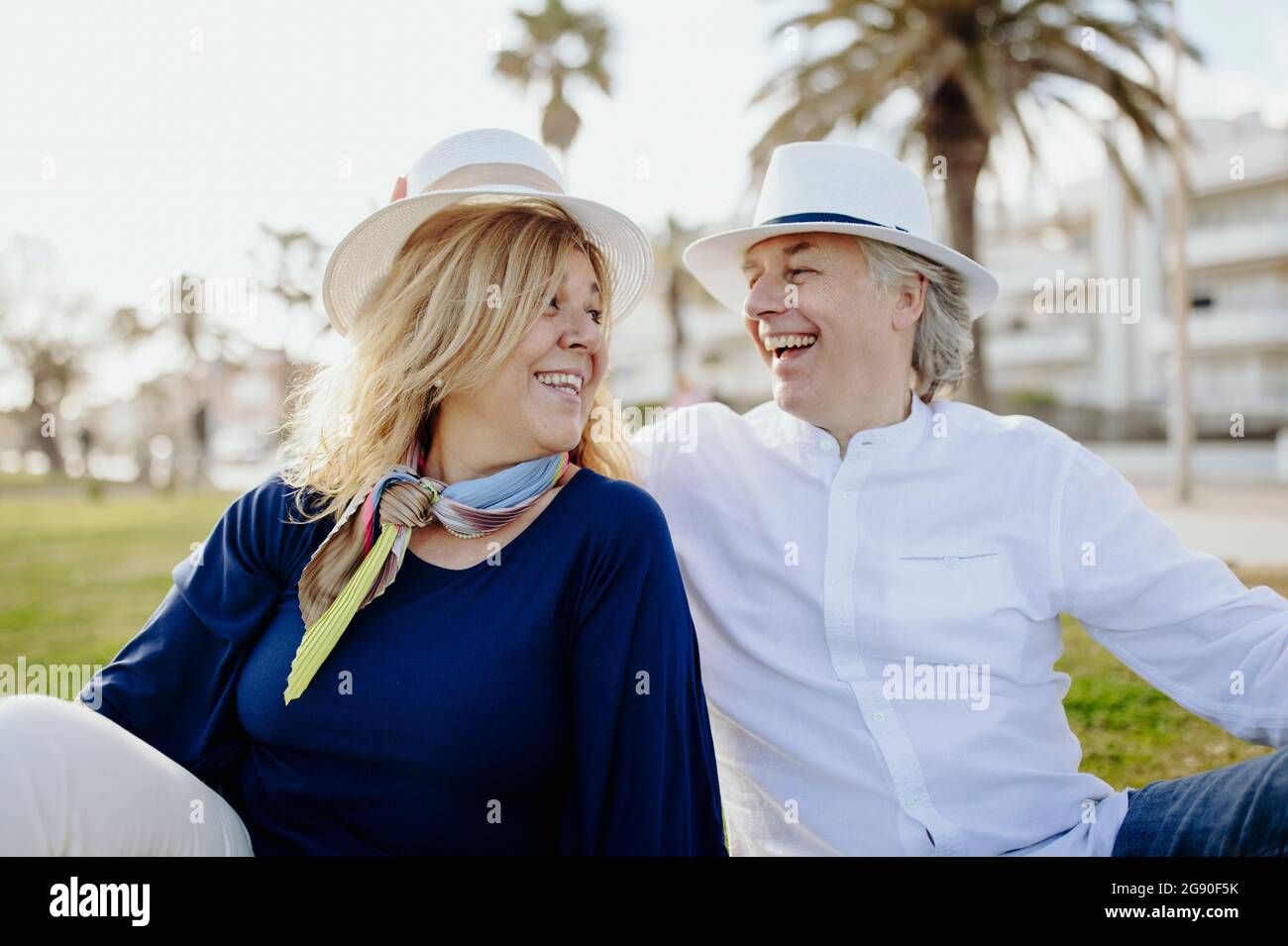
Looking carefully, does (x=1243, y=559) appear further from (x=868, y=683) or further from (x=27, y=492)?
(x=27, y=492)

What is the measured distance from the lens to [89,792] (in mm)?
2061

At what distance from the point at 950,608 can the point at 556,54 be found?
68.8 ft

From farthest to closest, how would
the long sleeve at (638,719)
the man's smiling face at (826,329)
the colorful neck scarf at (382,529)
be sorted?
1. the man's smiling face at (826,329)
2. the colorful neck scarf at (382,529)
3. the long sleeve at (638,719)

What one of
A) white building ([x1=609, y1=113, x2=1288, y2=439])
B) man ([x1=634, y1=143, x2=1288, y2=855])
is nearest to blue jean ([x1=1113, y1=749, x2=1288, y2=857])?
man ([x1=634, y1=143, x2=1288, y2=855])

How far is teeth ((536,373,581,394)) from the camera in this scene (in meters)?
2.51

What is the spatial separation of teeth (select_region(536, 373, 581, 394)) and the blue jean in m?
1.63

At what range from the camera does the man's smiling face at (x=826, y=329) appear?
9.58ft

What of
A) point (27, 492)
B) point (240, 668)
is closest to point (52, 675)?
point (240, 668)

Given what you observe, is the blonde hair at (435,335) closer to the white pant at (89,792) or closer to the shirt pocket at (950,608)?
the white pant at (89,792)

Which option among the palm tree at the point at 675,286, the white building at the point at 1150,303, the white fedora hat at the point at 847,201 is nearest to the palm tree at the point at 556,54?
the white building at the point at 1150,303

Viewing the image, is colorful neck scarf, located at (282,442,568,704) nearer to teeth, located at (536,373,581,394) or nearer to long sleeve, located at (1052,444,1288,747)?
teeth, located at (536,373,581,394)

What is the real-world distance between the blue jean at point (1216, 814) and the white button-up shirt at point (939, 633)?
3.6 inches

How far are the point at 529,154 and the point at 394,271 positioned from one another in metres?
0.46

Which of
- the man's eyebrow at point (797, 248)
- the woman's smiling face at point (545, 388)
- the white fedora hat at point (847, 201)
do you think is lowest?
the woman's smiling face at point (545, 388)
